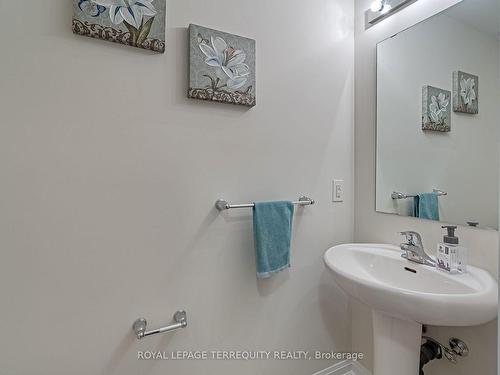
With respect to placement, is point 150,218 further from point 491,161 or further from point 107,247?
point 491,161

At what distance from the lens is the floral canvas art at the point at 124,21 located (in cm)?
88

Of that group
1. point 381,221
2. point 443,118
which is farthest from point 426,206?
point 443,118

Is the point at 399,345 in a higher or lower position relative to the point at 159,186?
lower

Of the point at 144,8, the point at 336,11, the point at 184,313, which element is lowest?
the point at 184,313

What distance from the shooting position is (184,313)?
1055 mm

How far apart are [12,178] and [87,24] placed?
1.91 ft

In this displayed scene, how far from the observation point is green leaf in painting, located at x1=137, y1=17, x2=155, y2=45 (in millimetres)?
961

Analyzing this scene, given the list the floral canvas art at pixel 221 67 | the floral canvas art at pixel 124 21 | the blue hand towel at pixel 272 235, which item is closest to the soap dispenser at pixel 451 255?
the blue hand towel at pixel 272 235

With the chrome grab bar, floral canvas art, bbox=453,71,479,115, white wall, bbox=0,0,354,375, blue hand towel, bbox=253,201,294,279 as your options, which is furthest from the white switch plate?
the chrome grab bar

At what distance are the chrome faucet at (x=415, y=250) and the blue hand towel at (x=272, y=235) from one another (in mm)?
517

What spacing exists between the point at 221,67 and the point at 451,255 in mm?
1200

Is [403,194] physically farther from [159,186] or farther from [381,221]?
[159,186]

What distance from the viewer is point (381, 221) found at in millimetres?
1356

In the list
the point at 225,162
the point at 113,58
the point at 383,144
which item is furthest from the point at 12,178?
the point at 383,144
